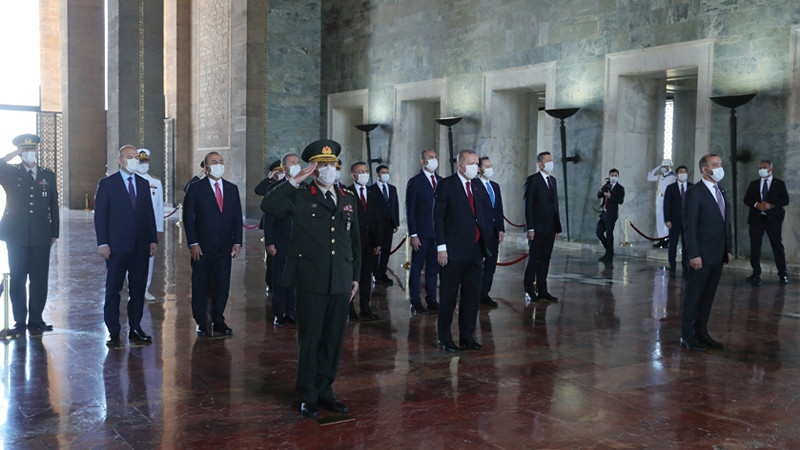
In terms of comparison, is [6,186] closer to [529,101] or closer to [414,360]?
[414,360]

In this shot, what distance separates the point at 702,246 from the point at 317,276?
11.9 feet

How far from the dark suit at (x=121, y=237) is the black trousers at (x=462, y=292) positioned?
2.65m

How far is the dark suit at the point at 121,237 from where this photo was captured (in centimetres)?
645

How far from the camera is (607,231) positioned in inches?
523

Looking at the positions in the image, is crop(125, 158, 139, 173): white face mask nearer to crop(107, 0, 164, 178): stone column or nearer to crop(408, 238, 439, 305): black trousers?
crop(408, 238, 439, 305): black trousers

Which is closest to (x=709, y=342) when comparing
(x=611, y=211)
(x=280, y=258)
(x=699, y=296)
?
(x=699, y=296)

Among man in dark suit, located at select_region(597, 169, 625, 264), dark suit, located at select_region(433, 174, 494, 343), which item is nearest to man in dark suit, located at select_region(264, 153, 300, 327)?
dark suit, located at select_region(433, 174, 494, 343)

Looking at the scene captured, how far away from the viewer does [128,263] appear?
6.57 m

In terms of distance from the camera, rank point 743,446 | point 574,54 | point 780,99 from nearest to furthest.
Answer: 1. point 743,446
2. point 780,99
3. point 574,54

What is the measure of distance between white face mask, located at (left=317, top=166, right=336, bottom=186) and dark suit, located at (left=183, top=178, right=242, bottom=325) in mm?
2345

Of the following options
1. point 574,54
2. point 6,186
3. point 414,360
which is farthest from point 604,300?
point 574,54

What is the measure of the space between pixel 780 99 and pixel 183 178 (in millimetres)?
22008

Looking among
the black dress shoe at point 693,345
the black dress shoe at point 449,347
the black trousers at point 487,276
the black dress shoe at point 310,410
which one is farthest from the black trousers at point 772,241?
the black dress shoe at point 310,410

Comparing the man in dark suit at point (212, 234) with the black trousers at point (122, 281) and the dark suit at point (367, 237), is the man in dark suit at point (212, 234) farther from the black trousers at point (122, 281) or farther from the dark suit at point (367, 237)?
the dark suit at point (367, 237)
